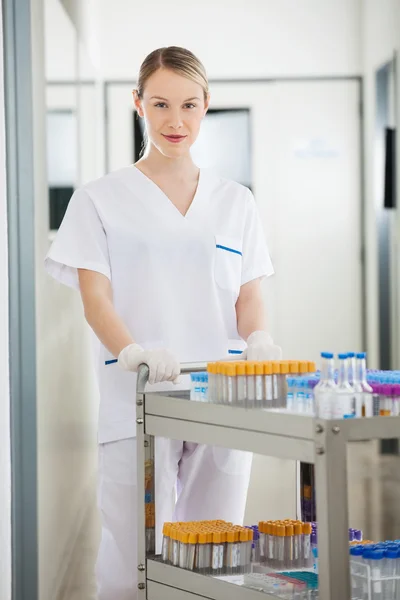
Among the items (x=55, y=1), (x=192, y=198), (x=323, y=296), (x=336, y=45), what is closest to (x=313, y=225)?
(x=323, y=296)

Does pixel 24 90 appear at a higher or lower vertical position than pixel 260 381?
higher

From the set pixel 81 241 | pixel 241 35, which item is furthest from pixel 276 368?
pixel 241 35

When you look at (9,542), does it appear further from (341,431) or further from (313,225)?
(313,225)

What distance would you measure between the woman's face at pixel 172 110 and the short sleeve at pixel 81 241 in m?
0.23

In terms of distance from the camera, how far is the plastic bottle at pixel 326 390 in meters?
1.43

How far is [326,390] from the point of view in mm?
1444

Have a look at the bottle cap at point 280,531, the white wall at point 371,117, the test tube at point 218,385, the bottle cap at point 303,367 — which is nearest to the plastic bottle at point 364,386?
the bottle cap at point 303,367

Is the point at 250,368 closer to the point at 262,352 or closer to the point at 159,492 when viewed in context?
the point at 262,352

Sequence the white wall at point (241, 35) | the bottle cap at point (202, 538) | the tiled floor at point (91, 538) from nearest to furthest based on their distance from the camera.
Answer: the bottle cap at point (202, 538) < the tiled floor at point (91, 538) < the white wall at point (241, 35)

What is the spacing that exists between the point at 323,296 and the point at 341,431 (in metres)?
4.61

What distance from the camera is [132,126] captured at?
5852 mm

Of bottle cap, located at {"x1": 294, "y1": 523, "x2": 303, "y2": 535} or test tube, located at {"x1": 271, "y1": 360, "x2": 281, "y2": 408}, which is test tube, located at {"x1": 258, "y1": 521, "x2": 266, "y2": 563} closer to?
bottle cap, located at {"x1": 294, "y1": 523, "x2": 303, "y2": 535}

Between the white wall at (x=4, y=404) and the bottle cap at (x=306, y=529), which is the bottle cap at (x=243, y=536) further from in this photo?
the white wall at (x=4, y=404)

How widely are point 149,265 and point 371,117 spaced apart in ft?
13.0
